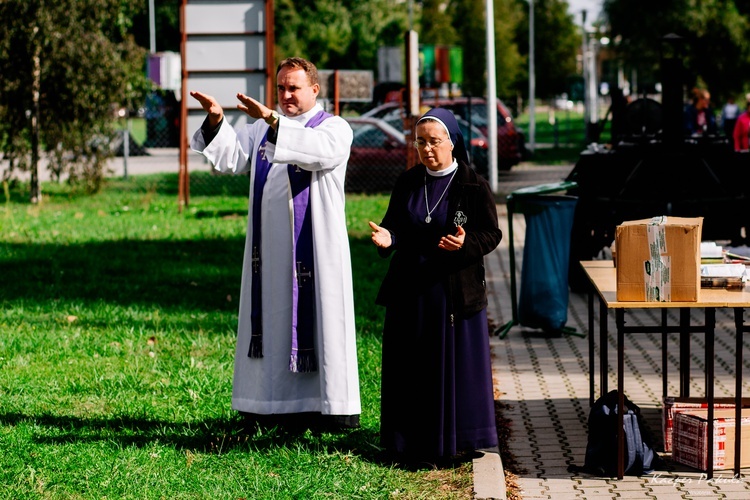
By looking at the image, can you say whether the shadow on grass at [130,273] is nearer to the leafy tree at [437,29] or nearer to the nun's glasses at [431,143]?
the nun's glasses at [431,143]

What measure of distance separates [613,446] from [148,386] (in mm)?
3081

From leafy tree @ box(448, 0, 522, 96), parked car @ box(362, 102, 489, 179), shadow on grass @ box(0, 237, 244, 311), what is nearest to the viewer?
shadow on grass @ box(0, 237, 244, 311)

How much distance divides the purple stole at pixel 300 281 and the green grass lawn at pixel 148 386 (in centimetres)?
48

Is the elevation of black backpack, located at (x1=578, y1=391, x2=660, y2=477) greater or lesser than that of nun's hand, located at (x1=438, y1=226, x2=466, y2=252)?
lesser

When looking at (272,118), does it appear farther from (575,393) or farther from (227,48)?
(227,48)

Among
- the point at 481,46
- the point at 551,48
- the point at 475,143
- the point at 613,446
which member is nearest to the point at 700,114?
the point at 475,143

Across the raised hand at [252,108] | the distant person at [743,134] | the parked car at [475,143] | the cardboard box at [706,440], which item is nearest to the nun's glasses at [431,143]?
the raised hand at [252,108]

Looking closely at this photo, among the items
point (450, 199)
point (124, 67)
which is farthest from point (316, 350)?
point (124, 67)

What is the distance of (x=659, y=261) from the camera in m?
5.63

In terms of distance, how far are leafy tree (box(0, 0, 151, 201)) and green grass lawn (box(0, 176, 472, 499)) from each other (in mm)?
5269

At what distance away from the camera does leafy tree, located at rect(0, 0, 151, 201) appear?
19688mm

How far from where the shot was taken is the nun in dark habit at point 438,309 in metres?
5.72

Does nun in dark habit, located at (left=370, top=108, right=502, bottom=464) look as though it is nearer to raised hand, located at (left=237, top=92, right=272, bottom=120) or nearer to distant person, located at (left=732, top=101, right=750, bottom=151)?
raised hand, located at (left=237, top=92, right=272, bottom=120)

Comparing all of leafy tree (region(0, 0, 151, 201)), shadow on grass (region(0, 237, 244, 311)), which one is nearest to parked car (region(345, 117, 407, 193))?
leafy tree (region(0, 0, 151, 201))
